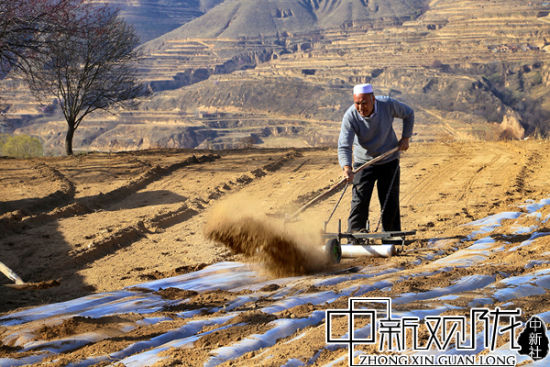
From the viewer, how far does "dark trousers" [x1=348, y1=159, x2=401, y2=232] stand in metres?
7.34

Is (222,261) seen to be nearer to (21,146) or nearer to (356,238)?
(356,238)

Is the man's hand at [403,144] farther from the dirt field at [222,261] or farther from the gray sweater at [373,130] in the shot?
the dirt field at [222,261]

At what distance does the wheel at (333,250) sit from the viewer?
6625 millimetres

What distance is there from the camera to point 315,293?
5.45m

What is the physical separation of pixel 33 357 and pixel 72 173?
11.5 m

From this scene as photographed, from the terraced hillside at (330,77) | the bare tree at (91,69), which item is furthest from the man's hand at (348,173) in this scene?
the terraced hillside at (330,77)

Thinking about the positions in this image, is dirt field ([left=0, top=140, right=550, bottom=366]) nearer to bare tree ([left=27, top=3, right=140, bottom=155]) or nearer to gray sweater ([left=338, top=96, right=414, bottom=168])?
gray sweater ([left=338, top=96, right=414, bottom=168])

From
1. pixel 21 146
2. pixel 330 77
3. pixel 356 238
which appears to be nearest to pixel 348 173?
pixel 356 238

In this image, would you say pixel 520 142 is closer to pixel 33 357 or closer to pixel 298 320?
pixel 298 320

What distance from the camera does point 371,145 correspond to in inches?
283

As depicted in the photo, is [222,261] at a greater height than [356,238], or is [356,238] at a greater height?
[356,238]

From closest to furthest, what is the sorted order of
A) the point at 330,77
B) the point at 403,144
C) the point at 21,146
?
1. the point at 403,144
2. the point at 21,146
3. the point at 330,77

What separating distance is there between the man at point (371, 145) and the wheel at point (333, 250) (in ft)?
2.26

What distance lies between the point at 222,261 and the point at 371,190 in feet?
6.51
